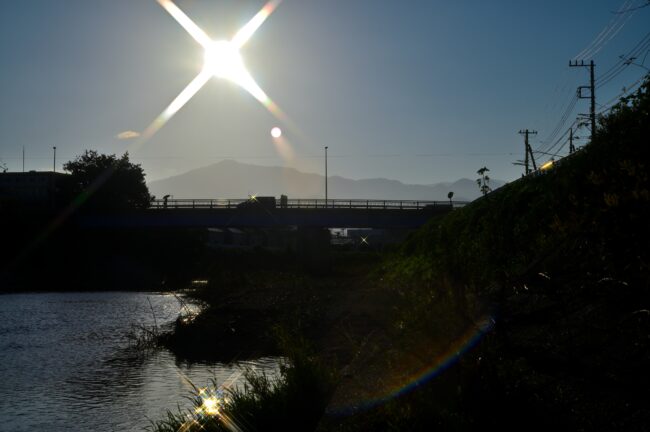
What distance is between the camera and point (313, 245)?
268 ft

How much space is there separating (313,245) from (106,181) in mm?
48232

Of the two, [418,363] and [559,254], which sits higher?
[559,254]

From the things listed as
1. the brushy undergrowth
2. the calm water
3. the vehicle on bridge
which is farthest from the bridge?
the brushy undergrowth

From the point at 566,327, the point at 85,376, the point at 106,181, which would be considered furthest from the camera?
the point at 106,181

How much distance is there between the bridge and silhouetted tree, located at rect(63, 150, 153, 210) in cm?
2352

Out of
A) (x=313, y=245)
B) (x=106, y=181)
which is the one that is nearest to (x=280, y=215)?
(x=313, y=245)

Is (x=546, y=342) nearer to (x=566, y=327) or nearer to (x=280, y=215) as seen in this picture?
(x=566, y=327)

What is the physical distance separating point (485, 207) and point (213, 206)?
6988 cm

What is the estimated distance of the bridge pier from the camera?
79312 mm

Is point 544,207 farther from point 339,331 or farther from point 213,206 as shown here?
point 213,206

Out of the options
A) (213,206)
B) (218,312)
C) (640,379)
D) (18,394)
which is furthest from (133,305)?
(640,379)

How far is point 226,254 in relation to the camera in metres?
93.2

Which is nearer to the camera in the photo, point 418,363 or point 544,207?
point 418,363

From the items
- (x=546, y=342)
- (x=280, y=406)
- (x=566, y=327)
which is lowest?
(x=280, y=406)
